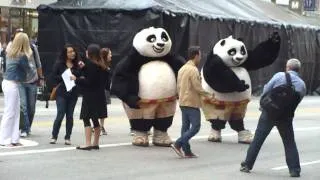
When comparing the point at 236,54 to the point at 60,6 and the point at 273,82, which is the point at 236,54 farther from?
the point at 60,6

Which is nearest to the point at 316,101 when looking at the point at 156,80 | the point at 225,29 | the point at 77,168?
the point at 225,29

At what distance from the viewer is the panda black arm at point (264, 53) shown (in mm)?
13203

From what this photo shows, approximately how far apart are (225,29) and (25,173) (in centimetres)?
1699

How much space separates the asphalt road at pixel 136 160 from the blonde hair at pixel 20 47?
1523mm

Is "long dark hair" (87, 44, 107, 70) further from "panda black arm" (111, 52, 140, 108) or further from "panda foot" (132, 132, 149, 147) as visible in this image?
"panda foot" (132, 132, 149, 147)

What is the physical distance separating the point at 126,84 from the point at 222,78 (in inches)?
72.5

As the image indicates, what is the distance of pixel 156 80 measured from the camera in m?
11.9

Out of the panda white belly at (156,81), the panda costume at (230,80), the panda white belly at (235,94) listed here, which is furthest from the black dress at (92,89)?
the panda white belly at (235,94)

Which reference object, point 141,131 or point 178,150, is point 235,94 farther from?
point 178,150

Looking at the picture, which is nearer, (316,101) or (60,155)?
(60,155)

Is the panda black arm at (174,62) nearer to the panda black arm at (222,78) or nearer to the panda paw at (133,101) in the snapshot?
the panda black arm at (222,78)

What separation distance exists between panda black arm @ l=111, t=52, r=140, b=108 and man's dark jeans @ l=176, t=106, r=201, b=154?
1.09 m

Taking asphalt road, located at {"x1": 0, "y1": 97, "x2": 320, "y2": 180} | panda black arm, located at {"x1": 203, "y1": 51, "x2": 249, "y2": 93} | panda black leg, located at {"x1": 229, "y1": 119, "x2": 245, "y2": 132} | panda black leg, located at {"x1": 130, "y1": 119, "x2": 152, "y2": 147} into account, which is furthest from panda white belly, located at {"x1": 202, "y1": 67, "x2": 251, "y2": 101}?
panda black leg, located at {"x1": 130, "y1": 119, "x2": 152, "y2": 147}

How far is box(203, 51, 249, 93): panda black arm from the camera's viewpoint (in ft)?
41.3
